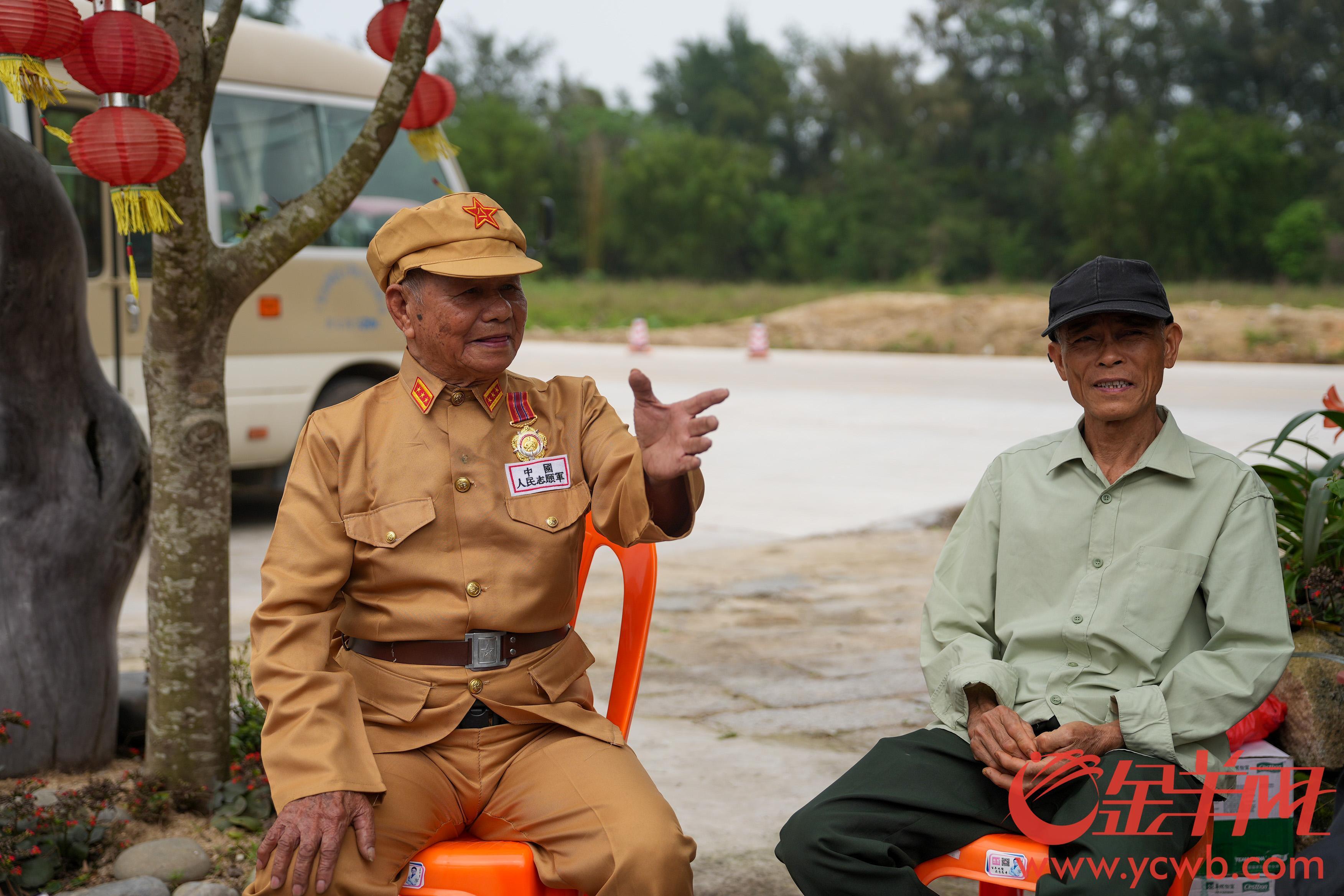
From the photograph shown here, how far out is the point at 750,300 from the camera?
36469mm

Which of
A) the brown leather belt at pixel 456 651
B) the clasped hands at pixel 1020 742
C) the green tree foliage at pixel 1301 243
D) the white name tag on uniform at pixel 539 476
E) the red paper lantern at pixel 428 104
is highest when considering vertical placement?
the green tree foliage at pixel 1301 243

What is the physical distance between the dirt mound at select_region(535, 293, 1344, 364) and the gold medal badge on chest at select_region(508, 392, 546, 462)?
19347mm

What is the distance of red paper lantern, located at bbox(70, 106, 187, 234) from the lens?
2.81 metres

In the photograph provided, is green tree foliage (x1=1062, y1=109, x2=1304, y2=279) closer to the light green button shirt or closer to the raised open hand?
the light green button shirt

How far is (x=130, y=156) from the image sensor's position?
9.28ft

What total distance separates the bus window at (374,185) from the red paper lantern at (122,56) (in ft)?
16.4

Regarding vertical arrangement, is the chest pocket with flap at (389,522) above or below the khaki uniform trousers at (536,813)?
above

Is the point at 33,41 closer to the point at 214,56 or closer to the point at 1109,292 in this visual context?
the point at 214,56

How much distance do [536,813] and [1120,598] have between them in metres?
1.15

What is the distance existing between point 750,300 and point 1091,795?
34.6 metres

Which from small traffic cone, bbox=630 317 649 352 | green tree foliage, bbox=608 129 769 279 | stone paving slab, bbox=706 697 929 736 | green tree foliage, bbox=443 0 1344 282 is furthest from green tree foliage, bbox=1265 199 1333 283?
stone paving slab, bbox=706 697 929 736

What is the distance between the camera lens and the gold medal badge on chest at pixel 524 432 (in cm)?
251

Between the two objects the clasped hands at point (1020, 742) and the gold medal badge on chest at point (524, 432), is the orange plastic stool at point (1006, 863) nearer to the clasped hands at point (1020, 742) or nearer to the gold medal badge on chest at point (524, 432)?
the clasped hands at point (1020, 742)

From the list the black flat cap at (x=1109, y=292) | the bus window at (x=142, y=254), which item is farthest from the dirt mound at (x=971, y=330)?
the black flat cap at (x=1109, y=292)
